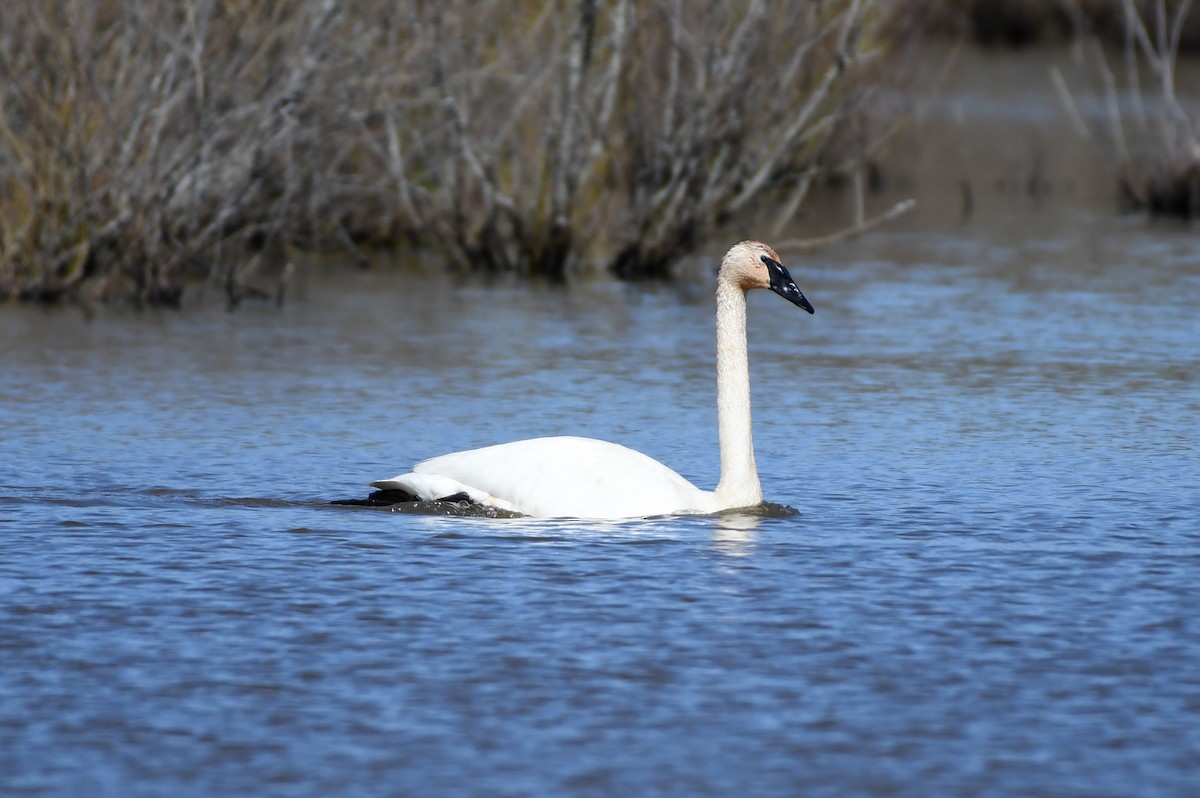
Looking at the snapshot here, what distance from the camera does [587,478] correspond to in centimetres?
811

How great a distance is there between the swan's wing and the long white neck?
0.18 metres

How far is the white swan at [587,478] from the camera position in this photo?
8.10m

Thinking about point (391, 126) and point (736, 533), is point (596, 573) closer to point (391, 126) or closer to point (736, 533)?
point (736, 533)

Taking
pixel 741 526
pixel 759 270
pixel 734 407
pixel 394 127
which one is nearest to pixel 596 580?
pixel 741 526

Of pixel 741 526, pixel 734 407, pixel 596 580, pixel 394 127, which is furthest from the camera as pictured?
pixel 394 127

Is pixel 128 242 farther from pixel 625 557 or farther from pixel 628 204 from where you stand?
pixel 625 557

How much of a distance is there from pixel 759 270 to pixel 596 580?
6.88 feet

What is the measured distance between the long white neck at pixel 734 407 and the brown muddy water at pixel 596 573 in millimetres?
117

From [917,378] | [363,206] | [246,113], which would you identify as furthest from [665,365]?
[363,206]

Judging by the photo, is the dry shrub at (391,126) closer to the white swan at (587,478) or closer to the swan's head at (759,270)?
the swan's head at (759,270)

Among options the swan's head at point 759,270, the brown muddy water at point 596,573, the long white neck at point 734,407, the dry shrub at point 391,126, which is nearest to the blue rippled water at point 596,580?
the brown muddy water at point 596,573

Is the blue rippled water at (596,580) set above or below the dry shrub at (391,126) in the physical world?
below

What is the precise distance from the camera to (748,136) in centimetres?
1792

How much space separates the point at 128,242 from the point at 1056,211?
12466mm
